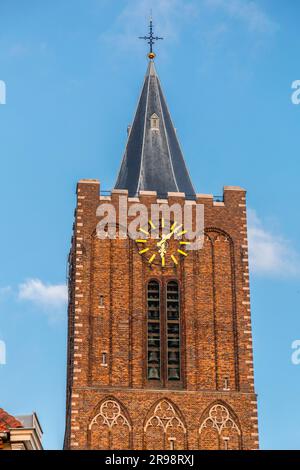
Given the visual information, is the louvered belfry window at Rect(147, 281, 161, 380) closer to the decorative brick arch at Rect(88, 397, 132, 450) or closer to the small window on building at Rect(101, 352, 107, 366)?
the small window on building at Rect(101, 352, 107, 366)

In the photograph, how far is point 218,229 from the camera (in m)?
50.6

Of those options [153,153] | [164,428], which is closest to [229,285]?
[164,428]

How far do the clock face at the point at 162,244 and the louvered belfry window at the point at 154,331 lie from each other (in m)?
1.03

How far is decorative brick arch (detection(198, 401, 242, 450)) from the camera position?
46656mm

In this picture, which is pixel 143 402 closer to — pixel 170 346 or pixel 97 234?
pixel 170 346

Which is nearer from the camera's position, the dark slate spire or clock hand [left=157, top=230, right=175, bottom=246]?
clock hand [left=157, top=230, right=175, bottom=246]

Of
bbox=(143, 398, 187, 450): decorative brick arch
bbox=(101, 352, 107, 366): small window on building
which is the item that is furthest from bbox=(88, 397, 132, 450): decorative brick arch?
bbox=(101, 352, 107, 366): small window on building

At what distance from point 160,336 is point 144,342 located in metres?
0.72

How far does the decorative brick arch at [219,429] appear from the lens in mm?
46656

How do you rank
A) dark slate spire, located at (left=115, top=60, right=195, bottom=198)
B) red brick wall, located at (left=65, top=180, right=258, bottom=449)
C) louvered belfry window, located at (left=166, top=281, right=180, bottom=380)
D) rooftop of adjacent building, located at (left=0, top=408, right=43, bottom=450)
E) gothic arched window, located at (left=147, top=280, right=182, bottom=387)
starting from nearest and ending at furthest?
1. rooftop of adjacent building, located at (left=0, top=408, right=43, bottom=450)
2. red brick wall, located at (left=65, top=180, right=258, bottom=449)
3. gothic arched window, located at (left=147, top=280, right=182, bottom=387)
4. louvered belfry window, located at (left=166, top=281, right=180, bottom=380)
5. dark slate spire, located at (left=115, top=60, right=195, bottom=198)

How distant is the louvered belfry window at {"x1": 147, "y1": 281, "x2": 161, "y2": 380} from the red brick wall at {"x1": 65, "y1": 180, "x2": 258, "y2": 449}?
344 millimetres

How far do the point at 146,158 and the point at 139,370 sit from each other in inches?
411

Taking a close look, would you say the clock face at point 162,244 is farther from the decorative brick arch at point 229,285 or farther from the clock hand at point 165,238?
the decorative brick arch at point 229,285
